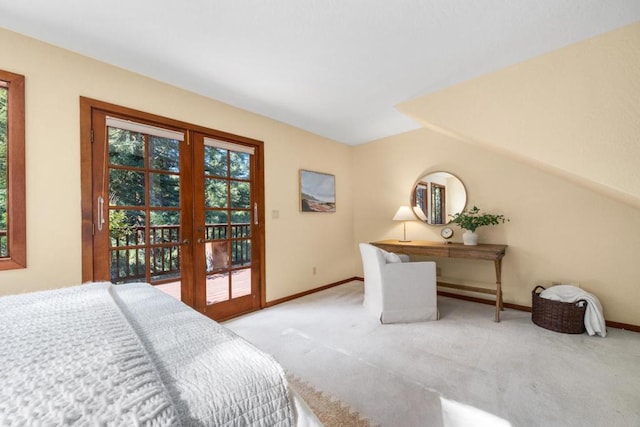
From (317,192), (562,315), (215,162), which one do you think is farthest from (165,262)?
(562,315)

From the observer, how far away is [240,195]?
3.03 m

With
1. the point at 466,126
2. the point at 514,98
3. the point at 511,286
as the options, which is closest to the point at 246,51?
the point at 466,126

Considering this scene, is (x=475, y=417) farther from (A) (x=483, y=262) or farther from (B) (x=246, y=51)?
(B) (x=246, y=51)

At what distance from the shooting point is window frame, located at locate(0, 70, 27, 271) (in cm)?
173

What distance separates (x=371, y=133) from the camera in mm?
3918

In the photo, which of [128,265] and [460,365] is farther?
[128,265]

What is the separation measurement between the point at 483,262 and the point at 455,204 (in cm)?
80

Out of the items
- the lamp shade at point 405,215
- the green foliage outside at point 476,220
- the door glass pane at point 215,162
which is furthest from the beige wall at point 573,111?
the door glass pane at point 215,162

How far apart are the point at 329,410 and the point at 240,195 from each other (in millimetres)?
2268

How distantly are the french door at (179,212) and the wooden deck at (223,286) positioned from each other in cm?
1

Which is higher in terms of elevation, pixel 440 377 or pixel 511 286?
pixel 511 286

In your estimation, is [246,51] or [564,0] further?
[246,51]

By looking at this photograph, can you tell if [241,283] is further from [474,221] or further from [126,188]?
[474,221]

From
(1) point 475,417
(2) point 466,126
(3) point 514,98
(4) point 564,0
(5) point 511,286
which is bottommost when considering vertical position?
(1) point 475,417
